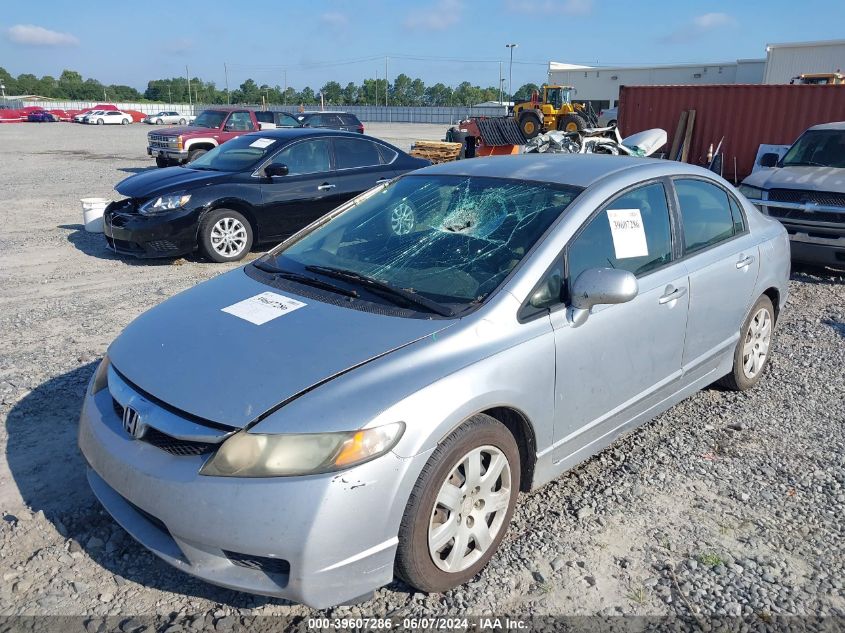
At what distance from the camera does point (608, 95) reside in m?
53.2

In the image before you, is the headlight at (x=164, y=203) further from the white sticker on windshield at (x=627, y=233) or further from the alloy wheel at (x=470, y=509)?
the alloy wheel at (x=470, y=509)

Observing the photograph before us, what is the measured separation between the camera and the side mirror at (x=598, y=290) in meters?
2.86

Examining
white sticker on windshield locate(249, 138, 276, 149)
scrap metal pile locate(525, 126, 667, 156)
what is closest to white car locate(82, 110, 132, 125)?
scrap metal pile locate(525, 126, 667, 156)

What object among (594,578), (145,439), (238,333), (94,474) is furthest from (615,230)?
(94,474)

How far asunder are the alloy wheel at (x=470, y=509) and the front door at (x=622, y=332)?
0.41 meters

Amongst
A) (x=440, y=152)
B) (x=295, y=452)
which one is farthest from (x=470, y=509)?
(x=440, y=152)

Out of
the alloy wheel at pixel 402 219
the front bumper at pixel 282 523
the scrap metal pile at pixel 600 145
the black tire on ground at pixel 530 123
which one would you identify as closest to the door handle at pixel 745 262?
the alloy wheel at pixel 402 219

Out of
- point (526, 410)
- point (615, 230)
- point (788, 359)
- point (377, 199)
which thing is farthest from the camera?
point (788, 359)

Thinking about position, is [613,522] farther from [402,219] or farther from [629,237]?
[402,219]

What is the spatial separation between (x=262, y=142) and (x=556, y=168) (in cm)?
585

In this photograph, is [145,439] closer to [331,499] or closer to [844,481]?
[331,499]

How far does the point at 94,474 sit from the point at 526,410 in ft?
6.00

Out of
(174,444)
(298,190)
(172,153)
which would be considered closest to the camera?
(174,444)

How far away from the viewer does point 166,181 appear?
798 cm
